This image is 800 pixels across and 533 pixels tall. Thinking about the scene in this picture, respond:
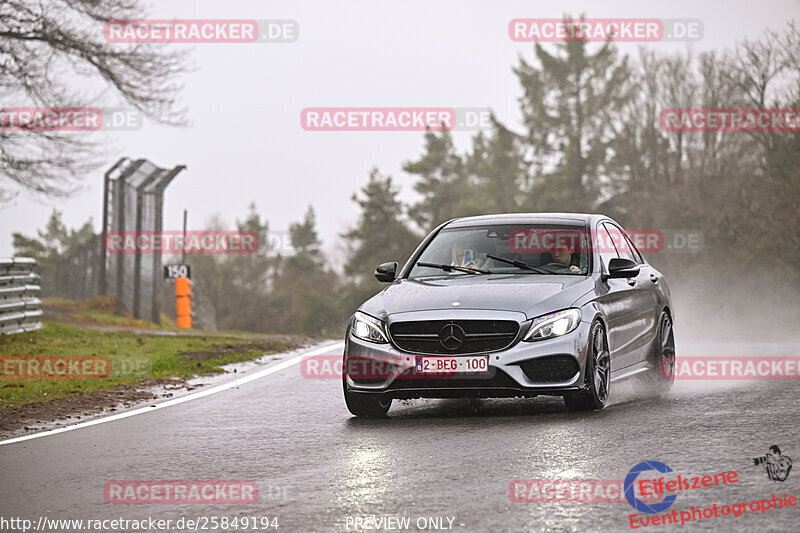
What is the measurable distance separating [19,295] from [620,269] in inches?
466

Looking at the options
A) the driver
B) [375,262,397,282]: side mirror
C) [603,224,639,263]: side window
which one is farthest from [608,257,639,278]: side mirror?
[375,262,397,282]: side mirror

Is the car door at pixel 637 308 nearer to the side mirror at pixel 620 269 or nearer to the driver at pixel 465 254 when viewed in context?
the side mirror at pixel 620 269

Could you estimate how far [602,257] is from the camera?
10.8 meters

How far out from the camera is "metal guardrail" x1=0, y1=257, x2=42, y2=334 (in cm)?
1839

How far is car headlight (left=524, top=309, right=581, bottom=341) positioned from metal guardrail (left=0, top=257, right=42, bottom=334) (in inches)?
440

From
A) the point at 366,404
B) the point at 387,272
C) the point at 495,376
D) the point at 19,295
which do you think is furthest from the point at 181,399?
the point at 19,295

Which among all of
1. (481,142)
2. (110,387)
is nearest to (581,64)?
(481,142)

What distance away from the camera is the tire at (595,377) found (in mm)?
9336

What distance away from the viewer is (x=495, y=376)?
358 inches

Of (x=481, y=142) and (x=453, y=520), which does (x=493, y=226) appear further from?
(x=481, y=142)

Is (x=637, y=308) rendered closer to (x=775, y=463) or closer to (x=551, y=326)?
(x=551, y=326)

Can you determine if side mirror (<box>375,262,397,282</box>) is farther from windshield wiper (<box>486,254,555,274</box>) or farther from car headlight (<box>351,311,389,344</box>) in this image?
car headlight (<box>351,311,389,344</box>)

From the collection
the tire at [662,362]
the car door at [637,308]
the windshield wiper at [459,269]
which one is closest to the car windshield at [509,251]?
the windshield wiper at [459,269]

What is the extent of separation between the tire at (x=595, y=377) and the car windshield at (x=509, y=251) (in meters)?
0.81
